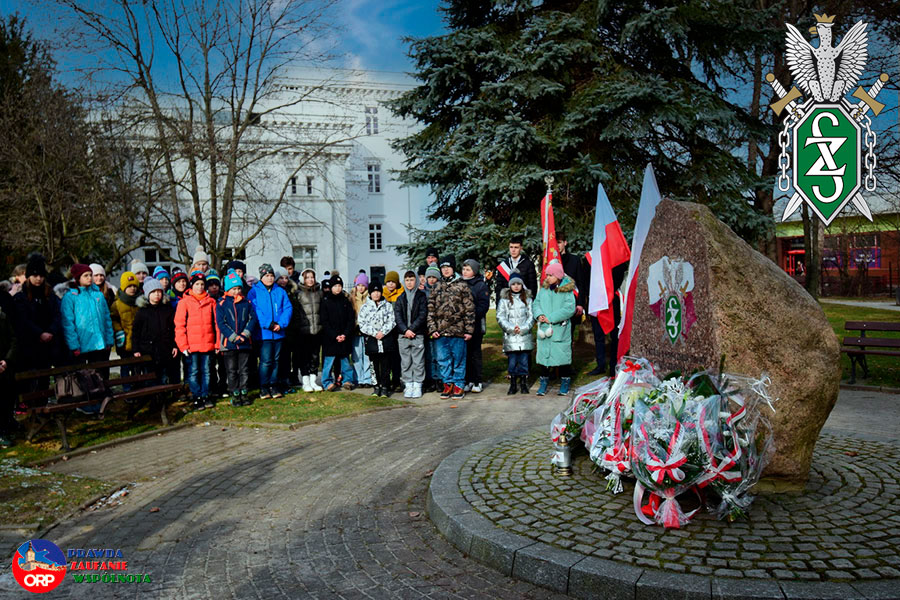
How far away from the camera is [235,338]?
943cm

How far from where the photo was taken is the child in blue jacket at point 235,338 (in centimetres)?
951

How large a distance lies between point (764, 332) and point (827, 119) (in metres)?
13.4

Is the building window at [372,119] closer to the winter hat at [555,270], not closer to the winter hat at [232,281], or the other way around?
the winter hat at [232,281]

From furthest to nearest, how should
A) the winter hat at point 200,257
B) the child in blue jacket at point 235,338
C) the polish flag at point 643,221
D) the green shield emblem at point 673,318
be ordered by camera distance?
1. the winter hat at point 200,257
2. the child in blue jacket at point 235,338
3. the polish flag at point 643,221
4. the green shield emblem at point 673,318

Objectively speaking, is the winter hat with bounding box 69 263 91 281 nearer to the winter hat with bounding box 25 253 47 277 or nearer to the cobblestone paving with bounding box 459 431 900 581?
the winter hat with bounding box 25 253 47 277

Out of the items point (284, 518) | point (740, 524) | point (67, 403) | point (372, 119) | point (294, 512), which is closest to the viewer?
point (740, 524)

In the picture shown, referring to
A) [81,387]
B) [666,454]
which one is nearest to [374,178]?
[81,387]

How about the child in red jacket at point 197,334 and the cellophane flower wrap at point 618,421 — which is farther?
the child in red jacket at point 197,334

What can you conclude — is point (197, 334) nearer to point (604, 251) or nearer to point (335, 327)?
point (335, 327)

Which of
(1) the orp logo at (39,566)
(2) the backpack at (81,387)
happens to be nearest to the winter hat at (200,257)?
(2) the backpack at (81,387)

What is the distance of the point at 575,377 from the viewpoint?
11.1 metres

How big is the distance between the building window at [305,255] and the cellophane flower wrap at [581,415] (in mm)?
36669

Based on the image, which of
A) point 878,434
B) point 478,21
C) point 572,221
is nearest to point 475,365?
point 572,221

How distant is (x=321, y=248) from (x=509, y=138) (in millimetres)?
29971
